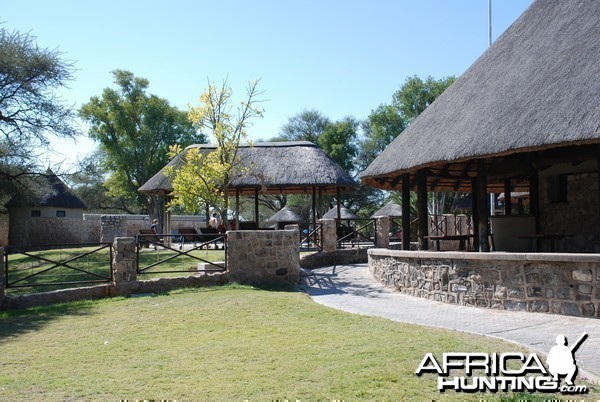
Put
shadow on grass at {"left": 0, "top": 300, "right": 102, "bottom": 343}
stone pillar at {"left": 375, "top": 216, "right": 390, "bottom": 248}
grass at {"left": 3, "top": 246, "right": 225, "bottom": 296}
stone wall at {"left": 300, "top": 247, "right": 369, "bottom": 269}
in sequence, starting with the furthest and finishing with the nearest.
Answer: stone pillar at {"left": 375, "top": 216, "right": 390, "bottom": 248} < stone wall at {"left": 300, "top": 247, "right": 369, "bottom": 269} < grass at {"left": 3, "top": 246, "right": 225, "bottom": 296} < shadow on grass at {"left": 0, "top": 300, "right": 102, "bottom": 343}

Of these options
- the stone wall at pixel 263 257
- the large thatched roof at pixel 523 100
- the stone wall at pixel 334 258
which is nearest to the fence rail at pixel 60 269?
the stone wall at pixel 263 257

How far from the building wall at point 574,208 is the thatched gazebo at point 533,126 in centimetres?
2

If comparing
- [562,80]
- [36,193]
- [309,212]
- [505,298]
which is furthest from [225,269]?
[309,212]

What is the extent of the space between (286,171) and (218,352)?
17.4 meters

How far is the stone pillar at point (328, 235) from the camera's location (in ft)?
64.7

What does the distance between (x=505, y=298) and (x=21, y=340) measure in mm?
7803

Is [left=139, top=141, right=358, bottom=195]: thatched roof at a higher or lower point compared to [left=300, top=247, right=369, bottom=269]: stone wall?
higher

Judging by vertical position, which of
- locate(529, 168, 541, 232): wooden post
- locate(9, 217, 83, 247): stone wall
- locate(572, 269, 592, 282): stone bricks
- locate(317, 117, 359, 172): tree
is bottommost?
locate(572, 269, 592, 282): stone bricks

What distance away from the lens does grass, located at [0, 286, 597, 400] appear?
4.98m

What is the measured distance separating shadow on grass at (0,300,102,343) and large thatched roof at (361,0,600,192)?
7173mm

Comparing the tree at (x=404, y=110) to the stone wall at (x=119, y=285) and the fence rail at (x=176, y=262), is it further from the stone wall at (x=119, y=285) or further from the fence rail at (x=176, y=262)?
the stone wall at (x=119, y=285)

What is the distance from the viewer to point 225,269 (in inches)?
523

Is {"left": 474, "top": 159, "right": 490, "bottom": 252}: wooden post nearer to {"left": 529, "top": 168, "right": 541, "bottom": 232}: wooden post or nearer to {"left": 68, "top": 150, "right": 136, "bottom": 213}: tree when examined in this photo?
{"left": 529, "top": 168, "right": 541, "bottom": 232}: wooden post
